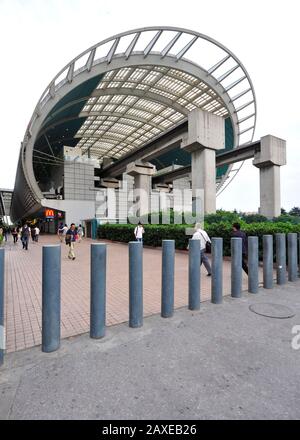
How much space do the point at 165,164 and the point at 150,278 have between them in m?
49.7

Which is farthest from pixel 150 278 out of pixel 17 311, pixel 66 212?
pixel 66 212

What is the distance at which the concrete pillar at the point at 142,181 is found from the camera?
87.6 ft

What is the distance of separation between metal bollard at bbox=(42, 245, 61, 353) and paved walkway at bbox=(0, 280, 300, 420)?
5.6 inches

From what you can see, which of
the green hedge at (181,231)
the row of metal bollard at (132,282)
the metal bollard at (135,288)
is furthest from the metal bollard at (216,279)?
the green hedge at (181,231)

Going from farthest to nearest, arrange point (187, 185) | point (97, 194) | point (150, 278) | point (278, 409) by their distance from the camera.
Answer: point (187, 185), point (97, 194), point (150, 278), point (278, 409)

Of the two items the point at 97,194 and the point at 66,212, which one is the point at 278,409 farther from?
the point at 97,194

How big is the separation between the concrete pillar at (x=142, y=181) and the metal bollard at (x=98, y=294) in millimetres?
22974

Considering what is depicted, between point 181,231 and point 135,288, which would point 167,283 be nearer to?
point 135,288

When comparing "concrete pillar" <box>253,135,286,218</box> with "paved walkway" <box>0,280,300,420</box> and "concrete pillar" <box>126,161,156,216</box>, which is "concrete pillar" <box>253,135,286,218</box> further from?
"paved walkway" <box>0,280,300,420</box>
